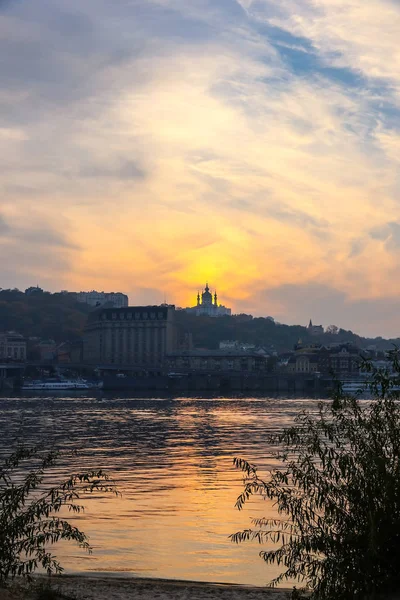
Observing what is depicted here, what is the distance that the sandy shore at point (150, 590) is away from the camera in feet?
55.9

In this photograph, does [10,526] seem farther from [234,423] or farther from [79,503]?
[234,423]

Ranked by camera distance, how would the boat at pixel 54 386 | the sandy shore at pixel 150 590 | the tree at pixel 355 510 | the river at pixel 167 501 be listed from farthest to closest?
the boat at pixel 54 386 → the river at pixel 167 501 → the sandy shore at pixel 150 590 → the tree at pixel 355 510

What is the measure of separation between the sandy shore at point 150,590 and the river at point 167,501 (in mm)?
966

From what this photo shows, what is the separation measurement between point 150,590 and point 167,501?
12.5m

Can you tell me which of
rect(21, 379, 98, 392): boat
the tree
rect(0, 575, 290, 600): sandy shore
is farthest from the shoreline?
rect(21, 379, 98, 392): boat

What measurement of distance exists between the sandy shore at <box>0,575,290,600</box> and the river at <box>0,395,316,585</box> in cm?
97

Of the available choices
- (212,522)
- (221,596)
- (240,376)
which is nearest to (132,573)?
(221,596)

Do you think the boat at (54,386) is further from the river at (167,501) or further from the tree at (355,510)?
the tree at (355,510)

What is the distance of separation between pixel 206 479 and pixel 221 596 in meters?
19.2

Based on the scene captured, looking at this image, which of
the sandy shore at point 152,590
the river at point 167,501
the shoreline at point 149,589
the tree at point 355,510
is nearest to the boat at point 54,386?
the river at point 167,501

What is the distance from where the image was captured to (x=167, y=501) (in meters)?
30.3

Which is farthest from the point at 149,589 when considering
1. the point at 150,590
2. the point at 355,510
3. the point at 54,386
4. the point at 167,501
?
the point at 54,386

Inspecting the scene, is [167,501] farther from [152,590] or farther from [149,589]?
[152,590]

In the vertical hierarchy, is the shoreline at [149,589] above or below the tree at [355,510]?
below
